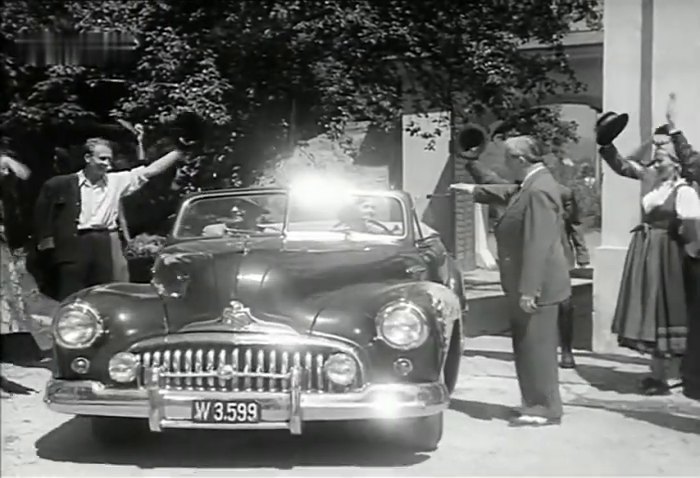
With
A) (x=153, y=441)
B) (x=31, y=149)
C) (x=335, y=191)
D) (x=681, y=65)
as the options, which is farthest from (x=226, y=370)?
(x=681, y=65)

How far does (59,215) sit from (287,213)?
0.89 metres

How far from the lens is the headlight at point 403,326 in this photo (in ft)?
8.82

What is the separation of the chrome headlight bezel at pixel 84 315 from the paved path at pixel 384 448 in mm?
374

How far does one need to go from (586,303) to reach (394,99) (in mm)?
1329

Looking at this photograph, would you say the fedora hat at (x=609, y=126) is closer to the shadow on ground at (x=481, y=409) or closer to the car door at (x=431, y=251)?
the car door at (x=431, y=251)

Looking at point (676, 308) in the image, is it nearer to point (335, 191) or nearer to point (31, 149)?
point (335, 191)

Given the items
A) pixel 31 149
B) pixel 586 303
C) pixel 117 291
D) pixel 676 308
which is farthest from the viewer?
pixel 586 303

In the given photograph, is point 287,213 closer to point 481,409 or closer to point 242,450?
point 242,450

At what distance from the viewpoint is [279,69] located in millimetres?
3354

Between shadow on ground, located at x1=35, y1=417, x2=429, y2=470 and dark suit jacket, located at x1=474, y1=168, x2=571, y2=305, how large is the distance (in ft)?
2.24

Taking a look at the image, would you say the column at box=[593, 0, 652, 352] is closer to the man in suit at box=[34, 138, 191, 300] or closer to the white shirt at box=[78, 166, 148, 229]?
the man in suit at box=[34, 138, 191, 300]

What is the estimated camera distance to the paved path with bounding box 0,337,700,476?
2.76 m

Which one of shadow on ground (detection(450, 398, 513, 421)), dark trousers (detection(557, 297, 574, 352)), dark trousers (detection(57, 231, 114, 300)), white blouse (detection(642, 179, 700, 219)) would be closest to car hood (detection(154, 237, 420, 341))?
dark trousers (detection(57, 231, 114, 300))

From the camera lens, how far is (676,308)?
11.9 ft
